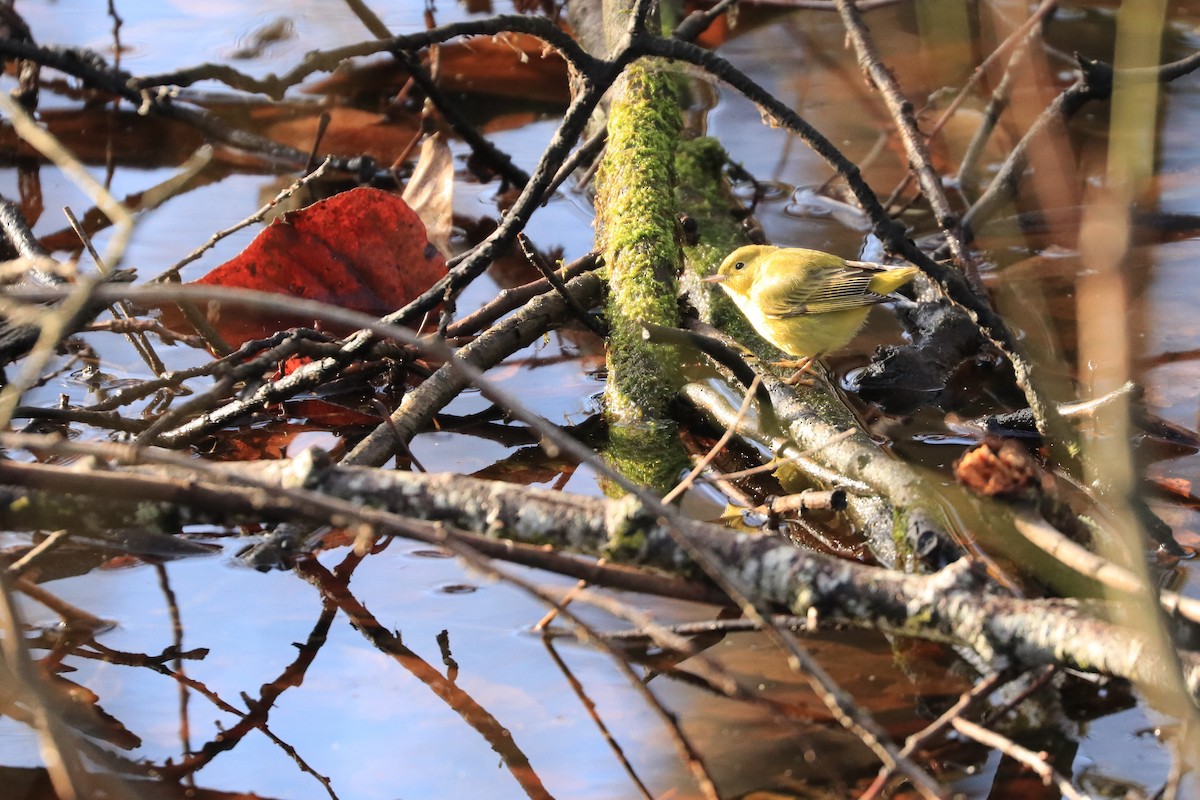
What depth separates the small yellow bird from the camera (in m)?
3.96

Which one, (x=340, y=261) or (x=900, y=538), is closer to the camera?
(x=900, y=538)

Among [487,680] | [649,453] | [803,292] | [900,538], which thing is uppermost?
[803,292]

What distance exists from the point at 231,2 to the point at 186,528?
5463mm

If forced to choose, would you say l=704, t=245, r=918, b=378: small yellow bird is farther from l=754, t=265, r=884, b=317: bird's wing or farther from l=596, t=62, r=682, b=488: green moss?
l=596, t=62, r=682, b=488: green moss

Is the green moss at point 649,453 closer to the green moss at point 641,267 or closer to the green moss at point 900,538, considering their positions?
the green moss at point 641,267

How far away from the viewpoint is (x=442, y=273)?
4.15 meters

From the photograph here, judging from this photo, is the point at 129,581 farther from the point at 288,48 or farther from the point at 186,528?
the point at 288,48

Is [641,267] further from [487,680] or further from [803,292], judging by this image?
[487,680]

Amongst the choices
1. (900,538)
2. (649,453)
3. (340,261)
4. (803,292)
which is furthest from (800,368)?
(340,261)

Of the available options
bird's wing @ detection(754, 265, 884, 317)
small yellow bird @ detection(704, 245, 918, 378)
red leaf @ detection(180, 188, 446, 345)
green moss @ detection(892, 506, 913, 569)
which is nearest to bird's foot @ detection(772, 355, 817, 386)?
small yellow bird @ detection(704, 245, 918, 378)

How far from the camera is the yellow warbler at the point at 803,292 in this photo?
3.96m

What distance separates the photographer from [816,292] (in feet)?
13.6

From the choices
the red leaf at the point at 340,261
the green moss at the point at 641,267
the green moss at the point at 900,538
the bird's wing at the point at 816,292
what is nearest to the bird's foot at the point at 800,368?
the bird's wing at the point at 816,292

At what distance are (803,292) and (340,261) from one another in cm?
161
